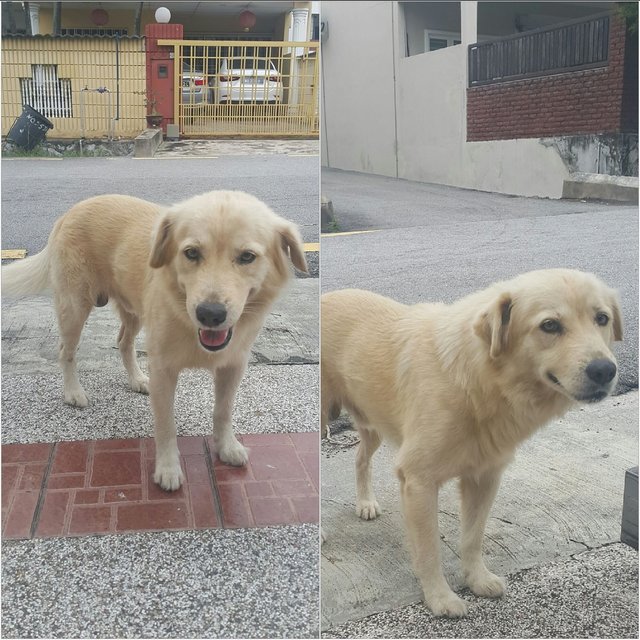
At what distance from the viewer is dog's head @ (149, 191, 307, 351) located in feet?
5.60

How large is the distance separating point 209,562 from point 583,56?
4.90 feet

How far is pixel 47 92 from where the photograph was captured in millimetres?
1760

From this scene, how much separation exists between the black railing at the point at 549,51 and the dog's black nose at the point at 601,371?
0.66 metres

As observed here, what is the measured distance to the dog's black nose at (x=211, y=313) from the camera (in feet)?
5.51

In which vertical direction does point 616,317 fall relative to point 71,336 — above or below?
above

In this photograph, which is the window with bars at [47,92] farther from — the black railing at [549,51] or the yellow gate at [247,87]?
the black railing at [549,51]

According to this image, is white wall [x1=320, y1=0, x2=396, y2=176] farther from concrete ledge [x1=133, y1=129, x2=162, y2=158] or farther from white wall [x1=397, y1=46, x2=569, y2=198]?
concrete ledge [x1=133, y1=129, x2=162, y2=158]

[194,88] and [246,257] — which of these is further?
[246,257]

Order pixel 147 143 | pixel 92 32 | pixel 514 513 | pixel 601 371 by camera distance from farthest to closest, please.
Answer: pixel 514 513
pixel 147 143
pixel 92 32
pixel 601 371

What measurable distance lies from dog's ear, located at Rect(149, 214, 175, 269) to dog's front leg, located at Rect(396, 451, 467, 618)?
2.75ft

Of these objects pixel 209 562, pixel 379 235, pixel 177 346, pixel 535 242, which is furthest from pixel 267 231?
pixel 209 562

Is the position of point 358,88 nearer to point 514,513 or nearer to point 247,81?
point 247,81

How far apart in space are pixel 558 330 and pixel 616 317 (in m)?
0.18

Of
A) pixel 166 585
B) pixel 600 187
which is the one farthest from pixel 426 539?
pixel 600 187
